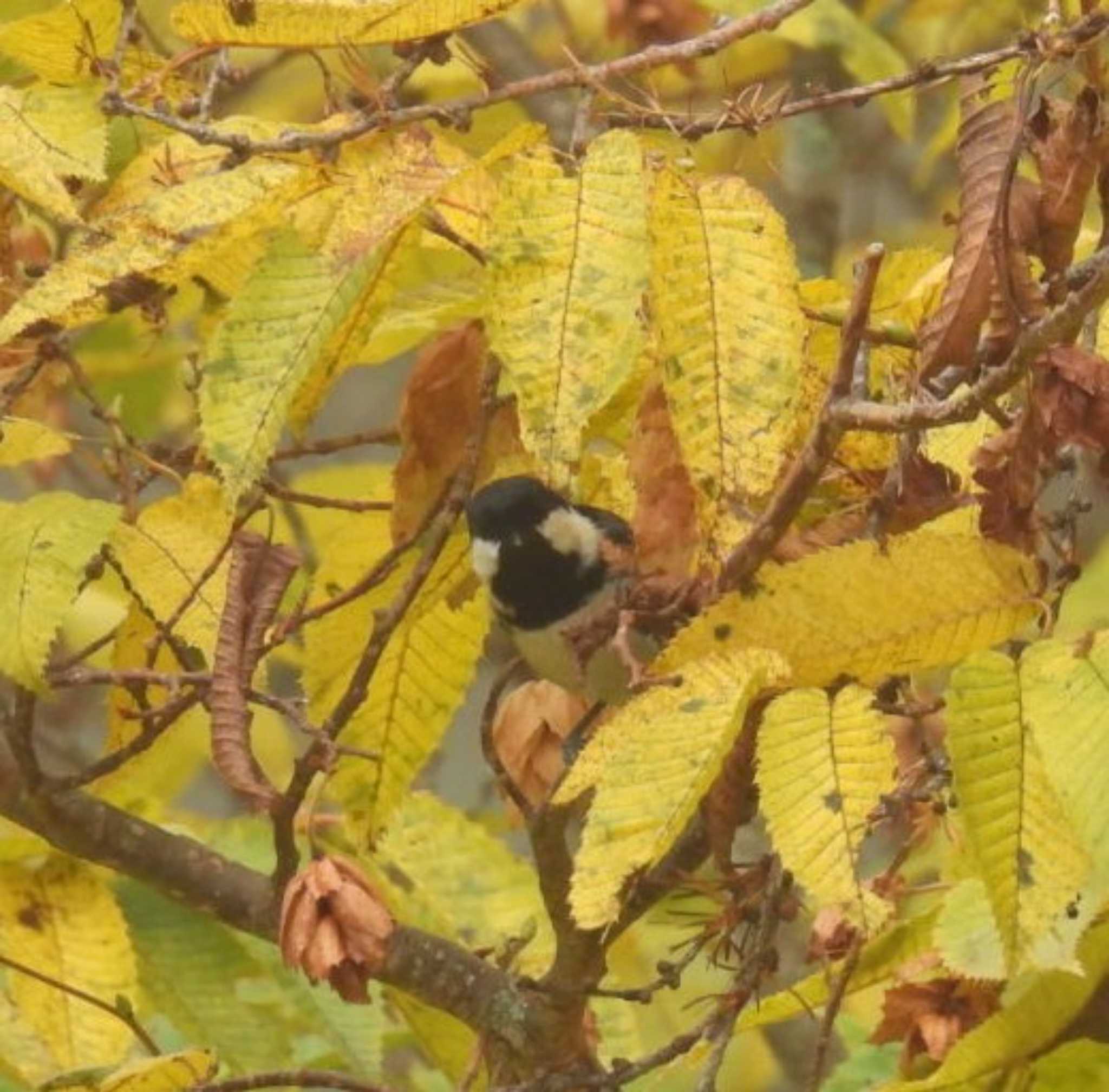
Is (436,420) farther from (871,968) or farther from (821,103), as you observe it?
(871,968)

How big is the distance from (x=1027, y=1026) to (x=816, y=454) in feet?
1.05

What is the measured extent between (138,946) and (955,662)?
0.77m

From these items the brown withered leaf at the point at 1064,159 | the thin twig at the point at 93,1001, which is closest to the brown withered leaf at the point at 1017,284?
the brown withered leaf at the point at 1064,159

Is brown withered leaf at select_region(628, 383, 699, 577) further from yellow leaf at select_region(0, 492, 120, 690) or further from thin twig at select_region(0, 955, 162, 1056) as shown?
thin twig at select_region(0, 955, 162, 1056)

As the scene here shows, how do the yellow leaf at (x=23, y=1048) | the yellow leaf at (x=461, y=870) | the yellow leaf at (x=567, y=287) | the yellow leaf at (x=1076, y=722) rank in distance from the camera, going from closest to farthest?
1. the yellow leaf at (x=1076, y=722)
2. the yellow leaf at (x=567, y=287)
3. the yellow leaf at (x=23, y=1048)
4. the yellow leaf at (x=461, y=870)

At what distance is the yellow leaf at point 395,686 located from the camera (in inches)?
59.6

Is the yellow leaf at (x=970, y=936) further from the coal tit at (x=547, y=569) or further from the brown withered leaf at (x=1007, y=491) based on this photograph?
the coal tit at (x=547, y=569)

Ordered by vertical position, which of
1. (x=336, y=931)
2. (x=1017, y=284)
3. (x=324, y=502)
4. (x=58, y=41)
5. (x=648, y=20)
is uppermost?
(x=648, y=20)

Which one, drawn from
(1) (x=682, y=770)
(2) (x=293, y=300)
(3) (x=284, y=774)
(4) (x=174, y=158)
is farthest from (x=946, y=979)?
(3) (x=284, y=774)

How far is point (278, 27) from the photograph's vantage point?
1292 mm

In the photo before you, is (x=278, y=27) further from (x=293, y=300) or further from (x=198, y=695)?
(x=198, y=695)

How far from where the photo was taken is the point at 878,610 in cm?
117

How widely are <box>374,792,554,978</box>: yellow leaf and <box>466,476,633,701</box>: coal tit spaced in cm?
23

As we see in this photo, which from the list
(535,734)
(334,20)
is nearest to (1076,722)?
(334,20)
